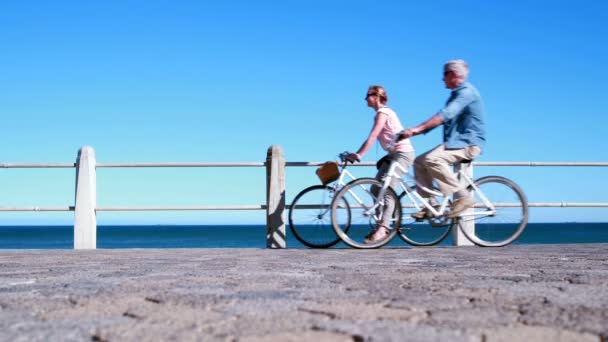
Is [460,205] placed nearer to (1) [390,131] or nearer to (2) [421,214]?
(2) [421,214]

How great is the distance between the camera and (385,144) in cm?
691

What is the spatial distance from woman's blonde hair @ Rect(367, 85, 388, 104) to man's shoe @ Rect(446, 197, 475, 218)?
4.07 feet

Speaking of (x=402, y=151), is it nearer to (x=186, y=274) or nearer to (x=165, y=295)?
(x=186, y=274)

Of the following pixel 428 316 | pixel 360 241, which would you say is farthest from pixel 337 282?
pixel 360 241

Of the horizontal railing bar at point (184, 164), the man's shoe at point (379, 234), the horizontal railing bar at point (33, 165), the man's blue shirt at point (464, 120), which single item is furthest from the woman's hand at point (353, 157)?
the horizontal railing bar at point (33, 165)

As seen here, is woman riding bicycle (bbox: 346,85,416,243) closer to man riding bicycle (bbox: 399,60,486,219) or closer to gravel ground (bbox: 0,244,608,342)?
man riding bicycle (bbox: 399,60,486,219)

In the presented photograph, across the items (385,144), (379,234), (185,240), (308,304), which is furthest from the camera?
(185,240)

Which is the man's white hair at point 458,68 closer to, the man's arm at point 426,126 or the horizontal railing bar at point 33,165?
the man's arm at point 426,126

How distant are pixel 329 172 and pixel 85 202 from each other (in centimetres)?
292

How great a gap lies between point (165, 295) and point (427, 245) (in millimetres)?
5044

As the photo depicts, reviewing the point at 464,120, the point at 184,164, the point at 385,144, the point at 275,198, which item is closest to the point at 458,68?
the point at 464,120

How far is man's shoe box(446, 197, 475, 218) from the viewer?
262 inches

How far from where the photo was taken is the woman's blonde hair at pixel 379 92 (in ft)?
23.0

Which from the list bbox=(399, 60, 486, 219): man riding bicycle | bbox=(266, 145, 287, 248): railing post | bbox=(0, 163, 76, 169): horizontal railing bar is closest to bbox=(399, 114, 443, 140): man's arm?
bbox=(399, 60, 486, 219): man riding bicycle
